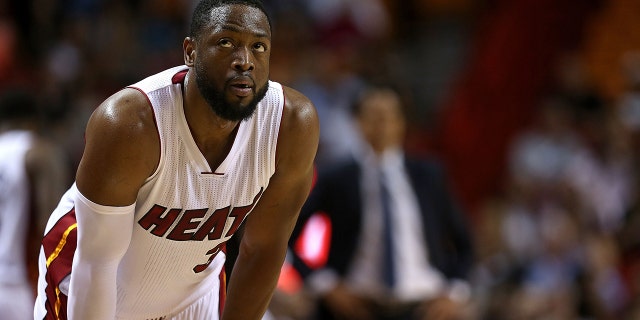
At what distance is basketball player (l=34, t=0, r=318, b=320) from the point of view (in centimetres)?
340

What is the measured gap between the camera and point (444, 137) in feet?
34.0

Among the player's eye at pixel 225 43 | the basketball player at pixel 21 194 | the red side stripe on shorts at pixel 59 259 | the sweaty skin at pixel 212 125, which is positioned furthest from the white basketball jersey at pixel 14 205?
the player's eye at pixel 225 43

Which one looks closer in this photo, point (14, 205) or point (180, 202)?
point (180, 202)

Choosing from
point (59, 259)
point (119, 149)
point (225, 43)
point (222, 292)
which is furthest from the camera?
point (222, 292)

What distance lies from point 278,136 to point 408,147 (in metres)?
5.91

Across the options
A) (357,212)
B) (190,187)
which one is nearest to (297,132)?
(190,187)

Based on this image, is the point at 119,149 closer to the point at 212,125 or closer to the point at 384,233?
the point at 212,125

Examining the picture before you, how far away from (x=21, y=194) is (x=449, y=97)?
5.44 meters

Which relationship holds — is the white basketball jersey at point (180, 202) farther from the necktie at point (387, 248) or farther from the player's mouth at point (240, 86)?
the necktie at point (387, 248)

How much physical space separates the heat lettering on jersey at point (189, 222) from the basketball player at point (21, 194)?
8.83ft

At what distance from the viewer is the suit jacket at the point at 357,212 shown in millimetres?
6273

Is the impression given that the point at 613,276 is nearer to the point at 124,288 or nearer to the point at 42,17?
the point at 124,288

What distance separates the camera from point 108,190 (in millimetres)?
3352

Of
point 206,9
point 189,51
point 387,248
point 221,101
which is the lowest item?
point 387,248
